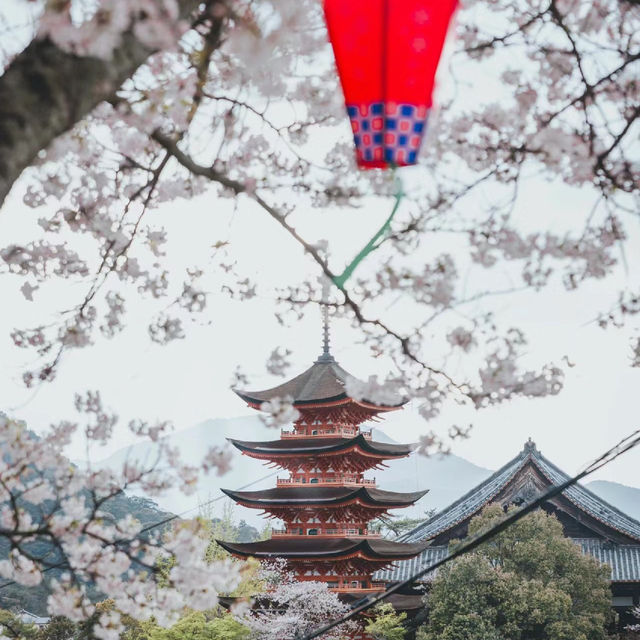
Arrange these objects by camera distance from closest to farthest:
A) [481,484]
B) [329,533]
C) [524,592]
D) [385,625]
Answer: [524,592]
[385,625]
[329,533]
[481,484]

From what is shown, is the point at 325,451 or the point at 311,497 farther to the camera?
the point at 311,497

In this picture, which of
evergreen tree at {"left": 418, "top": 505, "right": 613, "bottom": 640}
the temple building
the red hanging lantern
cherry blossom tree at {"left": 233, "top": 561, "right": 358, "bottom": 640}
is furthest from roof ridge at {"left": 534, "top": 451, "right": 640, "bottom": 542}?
the red hanging lantern

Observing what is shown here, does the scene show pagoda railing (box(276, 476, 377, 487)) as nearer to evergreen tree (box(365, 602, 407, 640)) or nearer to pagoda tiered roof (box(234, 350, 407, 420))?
pagoda tiered roof (box(234, 350, 407, 420))

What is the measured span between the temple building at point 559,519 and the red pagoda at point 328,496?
191 centimetres

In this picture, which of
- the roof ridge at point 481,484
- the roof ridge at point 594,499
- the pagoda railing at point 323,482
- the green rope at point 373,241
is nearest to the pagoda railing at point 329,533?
the pagoda railing at point 323,482

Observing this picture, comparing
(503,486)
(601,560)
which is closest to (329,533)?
(503,486)

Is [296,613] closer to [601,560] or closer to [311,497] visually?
[311,497]

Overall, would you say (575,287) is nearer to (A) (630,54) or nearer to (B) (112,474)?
(A) (630,54)

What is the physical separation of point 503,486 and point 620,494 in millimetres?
150261

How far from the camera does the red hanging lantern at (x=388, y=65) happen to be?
1638 mm

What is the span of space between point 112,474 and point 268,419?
77 centimetres

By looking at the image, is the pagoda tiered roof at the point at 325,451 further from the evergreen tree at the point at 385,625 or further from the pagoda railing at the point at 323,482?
the evergreen tree at the point at 385,625

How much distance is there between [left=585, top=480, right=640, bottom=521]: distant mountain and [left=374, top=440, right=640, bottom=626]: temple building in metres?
131

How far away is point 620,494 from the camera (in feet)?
504
